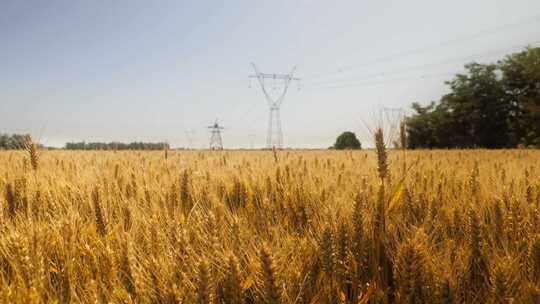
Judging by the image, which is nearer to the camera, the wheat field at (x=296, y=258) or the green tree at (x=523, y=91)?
the wheat field at (x=296, y=258)

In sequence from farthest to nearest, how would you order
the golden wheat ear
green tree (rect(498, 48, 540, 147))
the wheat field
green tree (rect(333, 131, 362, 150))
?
1. green tree (rect(333, 131, 362, 150))
2. green tree (rect(498, 48, 540, 147))
3. the golden wheat ear
4. the wheat field

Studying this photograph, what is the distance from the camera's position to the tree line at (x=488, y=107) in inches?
1575

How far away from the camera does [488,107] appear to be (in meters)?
43.0

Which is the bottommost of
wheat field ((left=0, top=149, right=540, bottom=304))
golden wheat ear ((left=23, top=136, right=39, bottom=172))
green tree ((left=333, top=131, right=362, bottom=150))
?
wheat field ((left=0, top=149, right=540, bottom=304))

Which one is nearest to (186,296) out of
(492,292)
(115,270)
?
(115,270)

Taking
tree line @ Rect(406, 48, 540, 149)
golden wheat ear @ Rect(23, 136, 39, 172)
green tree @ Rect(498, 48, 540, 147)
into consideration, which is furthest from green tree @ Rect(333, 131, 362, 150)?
golden wheat ear @ Rect(23, 136, 39, 172)

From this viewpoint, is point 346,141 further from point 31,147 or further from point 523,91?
point 31,147

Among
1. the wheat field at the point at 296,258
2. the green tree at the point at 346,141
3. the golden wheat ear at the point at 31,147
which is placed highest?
the green tree at the point at 346,141

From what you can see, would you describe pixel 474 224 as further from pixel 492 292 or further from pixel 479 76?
pixel 479 76

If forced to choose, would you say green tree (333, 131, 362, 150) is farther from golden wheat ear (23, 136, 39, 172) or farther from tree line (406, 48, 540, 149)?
golden wheat ear (23, 136, 39, 172)

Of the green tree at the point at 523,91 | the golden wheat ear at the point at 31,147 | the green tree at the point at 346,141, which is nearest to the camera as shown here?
the golden wheat ear at the point at 31,147

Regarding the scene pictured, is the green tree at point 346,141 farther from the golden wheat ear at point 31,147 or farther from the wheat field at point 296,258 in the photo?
the wheat field at point 296,258

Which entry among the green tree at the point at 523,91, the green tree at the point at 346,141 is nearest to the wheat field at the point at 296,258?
the green tree at the point at 523,91

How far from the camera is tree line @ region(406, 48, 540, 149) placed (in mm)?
40000
